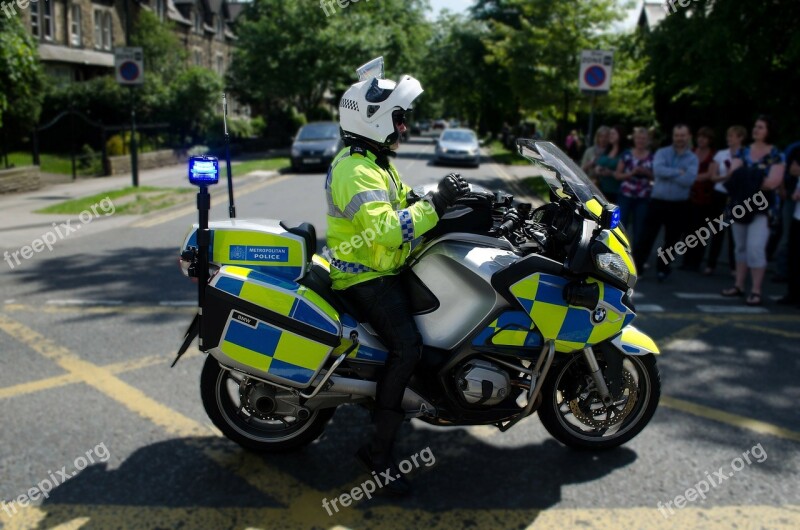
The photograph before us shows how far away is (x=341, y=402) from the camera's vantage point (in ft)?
12.3

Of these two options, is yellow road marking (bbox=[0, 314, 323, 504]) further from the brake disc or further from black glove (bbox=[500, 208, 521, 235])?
black glove (bbox=[500, 208, 521, 235])

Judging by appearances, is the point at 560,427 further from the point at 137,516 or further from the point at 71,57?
the point at 71,57

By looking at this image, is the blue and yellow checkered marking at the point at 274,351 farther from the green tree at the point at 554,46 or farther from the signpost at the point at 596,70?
the green tree at the point at 554,46

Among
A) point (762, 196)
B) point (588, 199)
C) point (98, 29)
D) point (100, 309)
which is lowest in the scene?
point (100, 309)

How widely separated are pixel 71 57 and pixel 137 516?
→ 36.3 metres

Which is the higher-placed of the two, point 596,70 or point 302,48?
point 302,48

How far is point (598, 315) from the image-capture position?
3643mm

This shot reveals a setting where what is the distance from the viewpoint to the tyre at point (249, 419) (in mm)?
3830

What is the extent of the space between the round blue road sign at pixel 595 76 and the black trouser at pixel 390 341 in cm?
981

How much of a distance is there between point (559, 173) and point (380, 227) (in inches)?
39.2

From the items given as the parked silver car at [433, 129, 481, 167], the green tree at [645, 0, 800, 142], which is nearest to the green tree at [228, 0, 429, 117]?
the parked silver car at [433, 129, 481, 167]

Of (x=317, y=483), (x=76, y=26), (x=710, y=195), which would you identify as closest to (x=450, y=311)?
(x=317, y=483)

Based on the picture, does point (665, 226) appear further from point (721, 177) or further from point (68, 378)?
point (68, 378)

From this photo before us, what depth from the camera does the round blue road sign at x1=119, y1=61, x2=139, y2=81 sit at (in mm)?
15344
